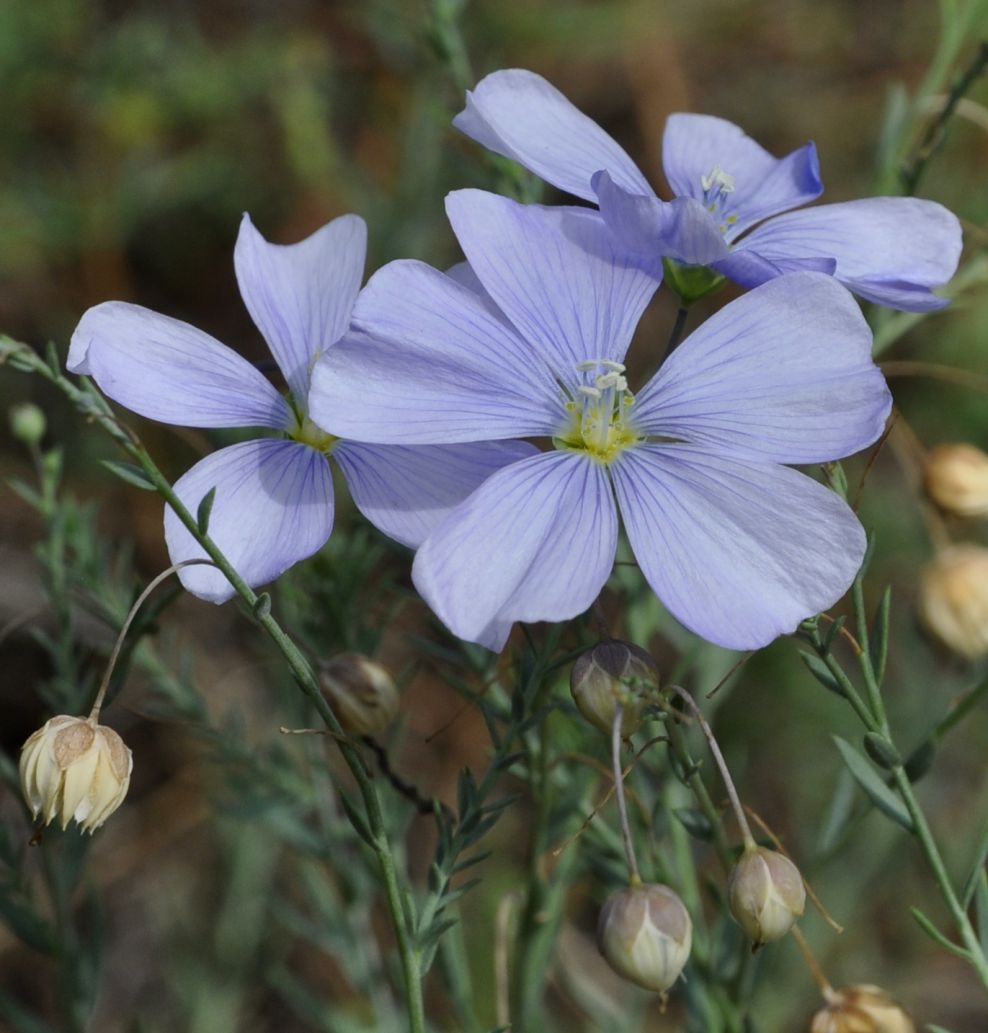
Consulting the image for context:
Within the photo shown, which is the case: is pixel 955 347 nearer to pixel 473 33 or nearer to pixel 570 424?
pixel 473 33

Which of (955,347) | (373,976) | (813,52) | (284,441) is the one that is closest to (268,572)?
(284,441)

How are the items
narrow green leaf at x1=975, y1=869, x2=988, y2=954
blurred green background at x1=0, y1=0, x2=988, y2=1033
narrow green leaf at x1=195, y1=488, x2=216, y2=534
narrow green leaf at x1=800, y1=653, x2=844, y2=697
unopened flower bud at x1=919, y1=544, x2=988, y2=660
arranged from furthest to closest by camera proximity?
blurred green background at x1=0, y1=0, x2=988, y2=1033 → unopened flower bud at x1=919, y1=544, x2=988, y2=660 → narrow green leaf at x1=975, y1=869, x2=988, y2=954 → narrow green leaf at x1=800, y1=653, x2=844, y2=697 → narrow green leaf at x1=195, y1=488, x2=216, y2=534

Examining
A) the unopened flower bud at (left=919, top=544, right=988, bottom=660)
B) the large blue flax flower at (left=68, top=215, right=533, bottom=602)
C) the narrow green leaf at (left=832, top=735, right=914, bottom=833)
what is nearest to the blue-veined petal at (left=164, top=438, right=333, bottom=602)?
the large blue flax flower at (left=68, top=215, right=533, bottom=602)

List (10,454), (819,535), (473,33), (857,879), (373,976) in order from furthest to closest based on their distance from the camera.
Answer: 1. (473,33)
2. (10,454)
3. (857,879)
4. (373,976)
5. (819,535)

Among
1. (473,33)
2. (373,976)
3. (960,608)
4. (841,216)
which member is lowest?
(373,976)

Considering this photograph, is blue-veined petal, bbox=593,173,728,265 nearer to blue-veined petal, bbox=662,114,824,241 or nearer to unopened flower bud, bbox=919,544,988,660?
blue-veined petal, bbox=662,114,824,241

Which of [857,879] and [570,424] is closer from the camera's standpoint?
[570,424]

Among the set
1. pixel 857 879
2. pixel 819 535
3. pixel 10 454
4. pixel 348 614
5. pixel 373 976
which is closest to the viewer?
pixel 819 535
